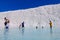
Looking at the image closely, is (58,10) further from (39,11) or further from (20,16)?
(20,16)

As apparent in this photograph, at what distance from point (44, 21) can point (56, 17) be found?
6170 mm

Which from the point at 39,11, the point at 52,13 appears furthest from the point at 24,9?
the point at 52,13

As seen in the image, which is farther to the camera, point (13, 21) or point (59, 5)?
point (59, 5)

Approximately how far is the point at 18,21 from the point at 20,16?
3.69m

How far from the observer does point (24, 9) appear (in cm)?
7062

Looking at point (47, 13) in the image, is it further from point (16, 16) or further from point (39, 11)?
point (16, 16)

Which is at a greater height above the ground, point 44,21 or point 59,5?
point 59,5

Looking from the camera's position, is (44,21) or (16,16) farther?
(16,16)

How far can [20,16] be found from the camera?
6300 cm

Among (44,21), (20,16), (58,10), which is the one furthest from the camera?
(58,10)

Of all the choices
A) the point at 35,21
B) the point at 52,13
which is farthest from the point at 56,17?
the point at 35,21

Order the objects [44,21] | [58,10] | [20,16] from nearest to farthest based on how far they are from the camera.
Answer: [44,21], [20,16], [58,10]

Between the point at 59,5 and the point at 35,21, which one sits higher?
the point at 59,5

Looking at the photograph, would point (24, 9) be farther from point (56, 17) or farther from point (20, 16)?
point (56, 17)
